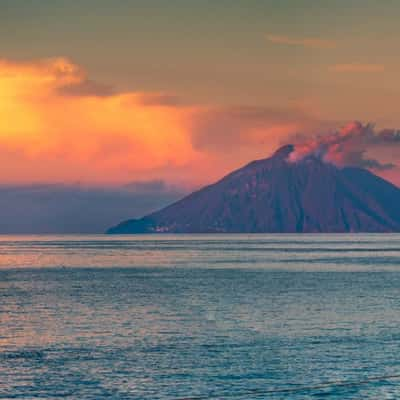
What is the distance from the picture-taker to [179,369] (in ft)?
158

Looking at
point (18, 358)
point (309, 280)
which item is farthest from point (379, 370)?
point (309, 280)

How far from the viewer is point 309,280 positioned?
127188mm

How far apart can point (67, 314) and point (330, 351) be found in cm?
3174

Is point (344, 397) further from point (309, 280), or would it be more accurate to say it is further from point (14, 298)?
point (309, 280)

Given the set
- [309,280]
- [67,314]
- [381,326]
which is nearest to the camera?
[381,326]

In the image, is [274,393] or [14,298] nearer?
[274,393]

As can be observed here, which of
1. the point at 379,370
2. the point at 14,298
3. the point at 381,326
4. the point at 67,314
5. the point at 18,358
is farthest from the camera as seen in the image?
the point at 14,298

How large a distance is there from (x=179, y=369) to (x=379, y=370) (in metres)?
12.0

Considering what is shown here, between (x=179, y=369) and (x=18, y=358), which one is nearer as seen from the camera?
(x=179, y=369)

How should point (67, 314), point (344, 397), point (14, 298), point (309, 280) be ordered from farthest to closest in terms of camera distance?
point (309, 280) < point (14, 298) < point (67, 314) < point (344, 397)

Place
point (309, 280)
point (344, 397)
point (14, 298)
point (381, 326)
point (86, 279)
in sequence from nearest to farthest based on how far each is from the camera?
point (344, 397) → point (381, 326) → point (14, 298) → point (309, 280) → point (86, 279)

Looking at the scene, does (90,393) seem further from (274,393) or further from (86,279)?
(86,279)

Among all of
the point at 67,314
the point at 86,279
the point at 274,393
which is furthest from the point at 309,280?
the point at 274,393

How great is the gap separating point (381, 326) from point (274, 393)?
26807 mm
